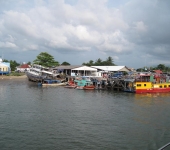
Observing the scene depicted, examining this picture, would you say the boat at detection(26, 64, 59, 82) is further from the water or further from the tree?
the water

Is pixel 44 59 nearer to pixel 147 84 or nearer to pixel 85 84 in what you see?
pixel 85 84

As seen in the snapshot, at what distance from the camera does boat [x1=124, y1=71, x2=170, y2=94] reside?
131ft

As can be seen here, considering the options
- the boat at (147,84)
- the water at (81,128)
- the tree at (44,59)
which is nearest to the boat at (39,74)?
the tree at (44,59)

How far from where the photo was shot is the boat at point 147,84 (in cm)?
3982

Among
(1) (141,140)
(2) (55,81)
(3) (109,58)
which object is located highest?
(3) (109,58)

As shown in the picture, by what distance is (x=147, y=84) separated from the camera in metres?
40.2

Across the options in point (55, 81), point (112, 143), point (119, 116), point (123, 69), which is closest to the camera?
point (112, 143)

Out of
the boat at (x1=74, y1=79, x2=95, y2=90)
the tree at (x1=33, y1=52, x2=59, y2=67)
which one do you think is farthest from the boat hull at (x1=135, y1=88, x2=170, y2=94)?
the tree at (x1=33, y1=52, x2=59, y2=67)

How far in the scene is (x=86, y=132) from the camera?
51.5 ft

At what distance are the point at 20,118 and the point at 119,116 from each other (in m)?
9.78

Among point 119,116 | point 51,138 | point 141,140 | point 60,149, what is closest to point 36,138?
point 51,138

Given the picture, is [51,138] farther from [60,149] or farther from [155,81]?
[155,81]

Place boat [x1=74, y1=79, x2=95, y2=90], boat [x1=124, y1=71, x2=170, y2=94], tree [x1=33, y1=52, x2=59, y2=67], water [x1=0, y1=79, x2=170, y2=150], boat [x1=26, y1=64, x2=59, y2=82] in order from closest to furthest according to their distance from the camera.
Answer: water [x1=0, y1=79, x2=170, y2=150]
boat [x1=124, y1=71, x2=170, y2=94]
boat [x1=74, y1=79, x2=95, y2=90]
boat [x1=26, y1=64, x2=59, y2=82]
tree [x1=33, y1=52, x2=59, y2=67]

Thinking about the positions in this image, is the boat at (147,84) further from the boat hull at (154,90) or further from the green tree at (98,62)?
the green tree at (98,62)
